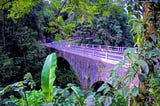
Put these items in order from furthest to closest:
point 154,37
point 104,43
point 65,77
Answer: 1. point 65,77
2. point 104,43
3. point 154,37

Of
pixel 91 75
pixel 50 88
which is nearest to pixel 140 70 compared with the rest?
pixel 50 88

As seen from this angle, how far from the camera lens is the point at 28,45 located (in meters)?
16.1

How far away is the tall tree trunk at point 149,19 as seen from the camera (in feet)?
3.82

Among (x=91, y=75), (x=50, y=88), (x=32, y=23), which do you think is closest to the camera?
(x=50, y=88)

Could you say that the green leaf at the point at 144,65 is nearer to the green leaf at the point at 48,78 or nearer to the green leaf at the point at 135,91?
the green leaf at the point at 135,91

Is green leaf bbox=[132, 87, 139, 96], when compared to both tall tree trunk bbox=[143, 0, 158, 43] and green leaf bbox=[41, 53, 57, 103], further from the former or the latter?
green leaf bbox=[41, 53, 57, 103]

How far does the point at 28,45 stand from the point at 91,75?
21.5 feet

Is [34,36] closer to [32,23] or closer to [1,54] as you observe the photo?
[32,23]

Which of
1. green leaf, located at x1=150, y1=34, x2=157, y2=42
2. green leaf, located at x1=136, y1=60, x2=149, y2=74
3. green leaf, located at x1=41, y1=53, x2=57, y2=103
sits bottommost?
green leaf, located at x1=41, y1=53, x2=57, y2=103

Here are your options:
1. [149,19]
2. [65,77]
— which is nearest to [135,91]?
[149,19]

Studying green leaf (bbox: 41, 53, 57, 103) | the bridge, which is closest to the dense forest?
green leaf (bbox: 41, 53, 57, 103)

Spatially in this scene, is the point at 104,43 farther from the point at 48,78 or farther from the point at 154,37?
the point at 154,37

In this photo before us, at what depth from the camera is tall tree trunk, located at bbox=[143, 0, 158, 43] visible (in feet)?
3.82

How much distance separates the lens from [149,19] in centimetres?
118
